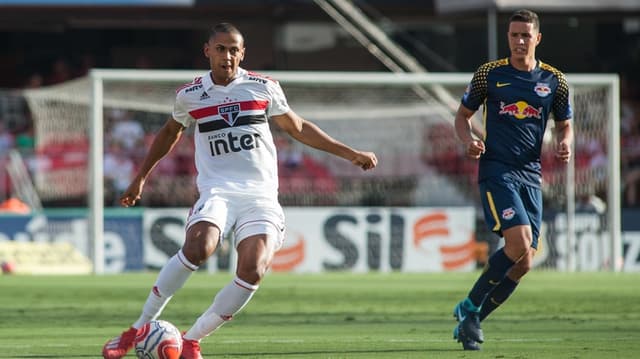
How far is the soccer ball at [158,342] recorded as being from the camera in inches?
296

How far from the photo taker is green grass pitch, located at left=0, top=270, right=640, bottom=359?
8984 millimetres

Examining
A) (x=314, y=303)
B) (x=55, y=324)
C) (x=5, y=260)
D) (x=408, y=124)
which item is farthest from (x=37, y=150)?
(x=55, y=324)

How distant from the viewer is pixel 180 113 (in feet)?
27.1

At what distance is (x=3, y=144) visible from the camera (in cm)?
2598

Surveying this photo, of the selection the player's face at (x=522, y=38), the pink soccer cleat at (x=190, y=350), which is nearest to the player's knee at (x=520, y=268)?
the player's face at (x=522, y=38)

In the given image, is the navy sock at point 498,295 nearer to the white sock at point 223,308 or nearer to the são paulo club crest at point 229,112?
the white sock at point 223,308

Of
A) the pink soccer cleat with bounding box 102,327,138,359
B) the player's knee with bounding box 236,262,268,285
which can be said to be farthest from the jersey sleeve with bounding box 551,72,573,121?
the pink soccer cleat with bounding box 102,327,138,359

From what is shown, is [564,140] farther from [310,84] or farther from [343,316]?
[310,84]

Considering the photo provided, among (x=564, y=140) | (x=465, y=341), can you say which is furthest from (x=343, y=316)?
(x=564, y=140)

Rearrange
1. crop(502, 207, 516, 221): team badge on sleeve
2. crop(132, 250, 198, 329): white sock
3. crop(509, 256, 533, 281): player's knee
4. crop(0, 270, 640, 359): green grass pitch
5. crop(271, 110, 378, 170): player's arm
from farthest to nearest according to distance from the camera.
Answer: crop(509, 256, 533, 281): player's knee, crop(502, 207, 516, 221): team badge on sleeve, crop(0, 270, 640, 359): green grass pitch, crop(271, 110, 378, 170): player's arm, crop(132, 250, 198, 329): white sock

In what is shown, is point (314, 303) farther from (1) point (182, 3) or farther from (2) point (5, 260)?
(1) point (182, 3)

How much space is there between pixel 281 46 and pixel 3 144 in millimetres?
8123

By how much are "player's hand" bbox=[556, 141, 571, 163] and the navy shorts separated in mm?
322

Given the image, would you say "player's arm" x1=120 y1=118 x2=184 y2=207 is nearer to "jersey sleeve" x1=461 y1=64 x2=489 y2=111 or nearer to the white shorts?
the white shorts
